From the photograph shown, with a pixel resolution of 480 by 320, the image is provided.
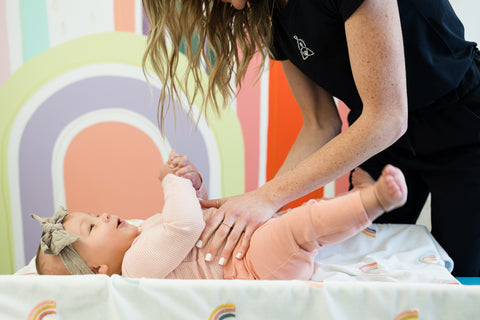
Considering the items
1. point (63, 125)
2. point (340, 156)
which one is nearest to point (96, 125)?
point (63, 125)

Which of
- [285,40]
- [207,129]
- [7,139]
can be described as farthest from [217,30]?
[7,139]

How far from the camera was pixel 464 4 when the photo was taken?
2.11 metres

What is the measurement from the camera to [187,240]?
1129mm

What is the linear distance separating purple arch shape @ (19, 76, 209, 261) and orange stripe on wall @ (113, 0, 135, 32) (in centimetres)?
25

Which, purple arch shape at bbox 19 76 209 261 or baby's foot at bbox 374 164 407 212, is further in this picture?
purple arch shape at bbox 19 76 209 261

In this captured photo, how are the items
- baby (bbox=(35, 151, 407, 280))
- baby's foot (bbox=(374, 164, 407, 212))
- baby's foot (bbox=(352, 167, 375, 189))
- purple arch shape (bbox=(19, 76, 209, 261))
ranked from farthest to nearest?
1. purple arch shape (bbox=(19, 76, 209, 261))
2. baby's foot (bbox=(352, 167, 375, 189))
3. baby (bbox=(35, 151, 407, 280))
4. baby's foot (bbox=(374, 164, 407, 212))

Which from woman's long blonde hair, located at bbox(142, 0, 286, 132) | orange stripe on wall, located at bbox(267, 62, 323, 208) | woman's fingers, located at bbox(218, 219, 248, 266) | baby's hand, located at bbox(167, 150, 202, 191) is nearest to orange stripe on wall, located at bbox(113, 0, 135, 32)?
orange stripe on wall, located at bbox(267, 62, 323, 208)

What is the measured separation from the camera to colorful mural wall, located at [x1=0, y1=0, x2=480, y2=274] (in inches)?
83.2

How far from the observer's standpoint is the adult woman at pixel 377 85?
3.24 feet

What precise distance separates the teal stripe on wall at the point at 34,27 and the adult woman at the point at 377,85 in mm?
1070

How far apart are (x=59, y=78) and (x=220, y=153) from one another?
846 mm

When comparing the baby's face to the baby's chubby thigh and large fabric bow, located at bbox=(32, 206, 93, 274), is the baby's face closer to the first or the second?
large fabric bow, located at bbox=(32, 206, 93, 274)

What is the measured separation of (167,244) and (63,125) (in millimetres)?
1329

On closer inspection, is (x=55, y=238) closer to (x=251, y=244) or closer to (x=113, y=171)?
(x=251, y=244)
